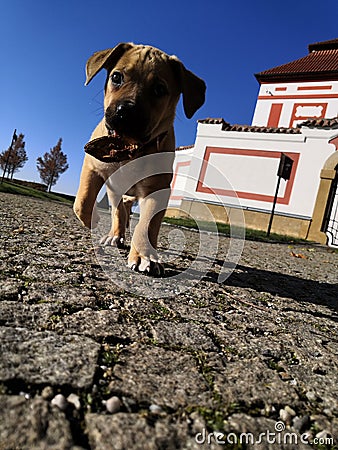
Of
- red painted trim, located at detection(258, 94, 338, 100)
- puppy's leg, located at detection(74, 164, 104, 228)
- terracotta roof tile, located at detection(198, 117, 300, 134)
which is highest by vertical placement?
red painted trim, located at detection(258, 94, 338, 100)

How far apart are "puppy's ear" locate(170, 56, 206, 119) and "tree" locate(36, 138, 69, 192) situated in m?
40.3

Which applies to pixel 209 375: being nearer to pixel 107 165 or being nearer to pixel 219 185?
pixel 107 165

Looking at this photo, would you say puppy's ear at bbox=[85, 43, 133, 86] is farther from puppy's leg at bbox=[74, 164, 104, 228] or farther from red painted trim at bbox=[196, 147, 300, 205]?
red painted trim at bbox=[196, 147, 300, 205]

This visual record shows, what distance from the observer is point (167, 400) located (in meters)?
0.95

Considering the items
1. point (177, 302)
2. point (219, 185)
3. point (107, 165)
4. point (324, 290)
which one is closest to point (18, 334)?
point (177, 302)

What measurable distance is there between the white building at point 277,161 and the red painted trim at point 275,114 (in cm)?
6

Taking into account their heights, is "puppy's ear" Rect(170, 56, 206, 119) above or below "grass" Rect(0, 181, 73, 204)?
above

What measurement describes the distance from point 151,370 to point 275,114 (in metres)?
22.9

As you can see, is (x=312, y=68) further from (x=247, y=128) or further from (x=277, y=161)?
(x=277, y=161)

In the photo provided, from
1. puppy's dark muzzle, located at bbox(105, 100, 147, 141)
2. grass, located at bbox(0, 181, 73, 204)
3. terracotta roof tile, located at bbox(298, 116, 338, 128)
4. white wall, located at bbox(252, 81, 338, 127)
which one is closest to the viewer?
puppy's dark muzzle, located at bbox(105, 100, 147, 141)

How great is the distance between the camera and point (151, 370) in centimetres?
110

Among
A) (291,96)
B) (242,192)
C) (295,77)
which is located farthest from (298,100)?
(242,192)

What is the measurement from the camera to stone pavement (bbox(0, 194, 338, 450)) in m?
0.81

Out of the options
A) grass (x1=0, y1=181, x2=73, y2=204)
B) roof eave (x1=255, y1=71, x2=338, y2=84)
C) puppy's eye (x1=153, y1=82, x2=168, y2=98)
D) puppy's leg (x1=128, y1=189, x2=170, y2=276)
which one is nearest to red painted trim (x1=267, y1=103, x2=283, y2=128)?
roof eave (x1=255, y1=71, x2=338, y2=84)
